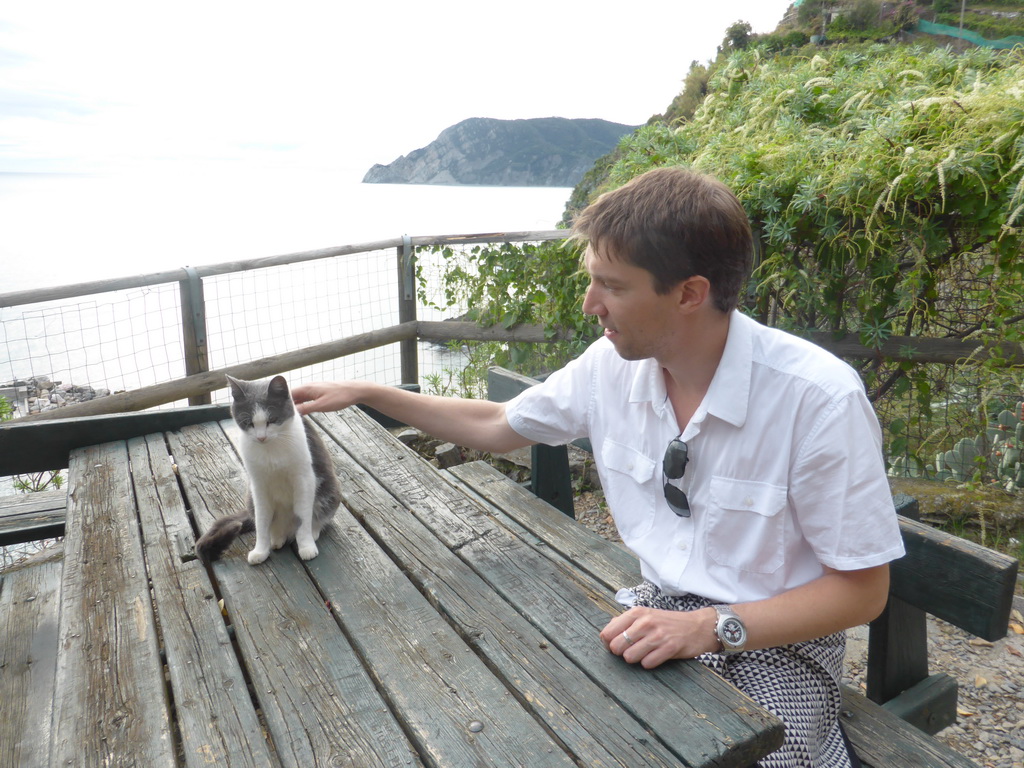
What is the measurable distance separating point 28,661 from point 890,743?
2.11m

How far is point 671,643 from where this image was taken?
1.22 meters

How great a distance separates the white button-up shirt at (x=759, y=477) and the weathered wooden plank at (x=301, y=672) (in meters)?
0.68

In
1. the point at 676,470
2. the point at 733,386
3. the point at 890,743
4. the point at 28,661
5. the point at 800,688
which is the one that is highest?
the point at 733,386

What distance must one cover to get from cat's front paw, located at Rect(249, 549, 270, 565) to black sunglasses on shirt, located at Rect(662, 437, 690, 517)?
3.41ft

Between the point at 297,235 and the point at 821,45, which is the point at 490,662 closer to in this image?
the point at 297,235

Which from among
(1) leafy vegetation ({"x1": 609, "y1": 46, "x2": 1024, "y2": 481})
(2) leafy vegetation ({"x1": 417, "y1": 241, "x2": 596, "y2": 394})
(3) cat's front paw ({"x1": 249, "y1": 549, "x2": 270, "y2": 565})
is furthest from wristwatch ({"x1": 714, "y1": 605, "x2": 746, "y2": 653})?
(2) leafy vegetation ({"x1": 417, "y1": 241, "x2": 596, "y2": 394})

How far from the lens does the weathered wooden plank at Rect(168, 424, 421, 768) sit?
1069 millimetres

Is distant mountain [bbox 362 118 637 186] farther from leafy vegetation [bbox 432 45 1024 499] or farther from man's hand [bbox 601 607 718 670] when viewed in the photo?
man's hand [bbox 601 607 718 670]

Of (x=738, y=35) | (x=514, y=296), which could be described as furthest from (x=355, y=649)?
(x=738, y=35)

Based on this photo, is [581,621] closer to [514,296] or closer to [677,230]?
[677,230]

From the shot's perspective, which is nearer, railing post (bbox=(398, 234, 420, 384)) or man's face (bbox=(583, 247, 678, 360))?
man's face (bbox=(583, 247, 678, 360))

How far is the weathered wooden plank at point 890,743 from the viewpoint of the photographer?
52.7 inches

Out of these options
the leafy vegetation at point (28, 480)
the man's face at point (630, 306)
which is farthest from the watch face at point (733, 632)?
the leafy vegetation at point (28, 480)

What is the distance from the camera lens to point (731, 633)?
126 cm
